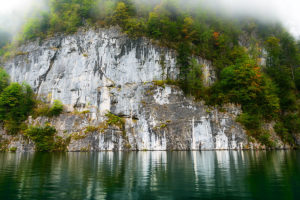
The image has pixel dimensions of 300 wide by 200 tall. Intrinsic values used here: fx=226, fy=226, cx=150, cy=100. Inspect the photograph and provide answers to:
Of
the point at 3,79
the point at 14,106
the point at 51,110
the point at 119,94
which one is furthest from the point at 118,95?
the point at 3,79

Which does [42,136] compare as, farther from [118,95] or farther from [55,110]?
[118,95]

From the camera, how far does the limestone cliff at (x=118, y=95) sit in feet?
119

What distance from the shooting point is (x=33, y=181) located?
32.2ft

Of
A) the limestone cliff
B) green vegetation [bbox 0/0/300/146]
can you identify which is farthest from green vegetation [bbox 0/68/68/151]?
green vegetation [bbox 0/0/300/146]

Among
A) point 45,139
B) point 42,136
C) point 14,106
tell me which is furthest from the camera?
point 14,106

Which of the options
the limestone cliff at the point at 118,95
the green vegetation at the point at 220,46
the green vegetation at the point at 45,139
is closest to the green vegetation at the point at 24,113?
the green vegetation at the point at 45,139

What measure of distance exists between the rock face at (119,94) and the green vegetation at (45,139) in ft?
4.72

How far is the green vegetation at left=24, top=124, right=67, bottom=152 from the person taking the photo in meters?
37.0

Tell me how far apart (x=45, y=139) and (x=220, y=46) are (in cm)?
3685

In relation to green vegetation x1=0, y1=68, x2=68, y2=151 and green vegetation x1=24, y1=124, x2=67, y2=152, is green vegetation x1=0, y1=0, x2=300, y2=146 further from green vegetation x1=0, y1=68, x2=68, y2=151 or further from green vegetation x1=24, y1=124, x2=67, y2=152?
green vegetation x1=0, y1=68, x2=68, y2=151

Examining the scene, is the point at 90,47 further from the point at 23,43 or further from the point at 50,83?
the point at 23,43

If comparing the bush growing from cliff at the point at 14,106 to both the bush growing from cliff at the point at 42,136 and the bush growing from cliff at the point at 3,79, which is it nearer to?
the bush growing from cliff at the point at 3,79

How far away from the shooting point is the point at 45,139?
37.8 m

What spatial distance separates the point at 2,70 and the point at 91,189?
173ft
